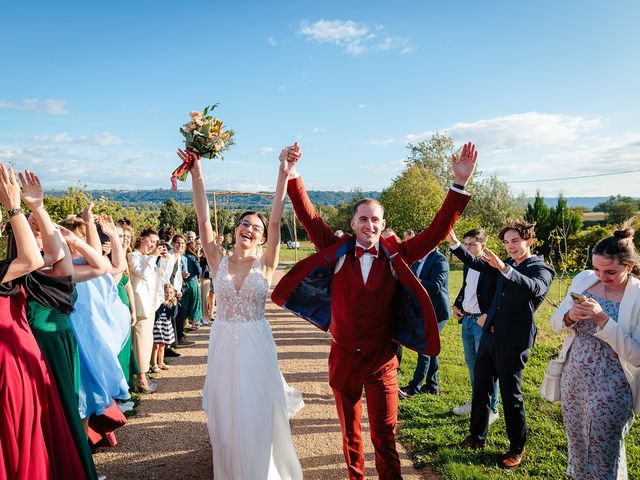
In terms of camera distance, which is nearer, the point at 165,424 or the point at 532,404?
the point at 165,424

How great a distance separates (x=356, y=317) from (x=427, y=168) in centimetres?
4192

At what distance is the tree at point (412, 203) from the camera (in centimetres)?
3197

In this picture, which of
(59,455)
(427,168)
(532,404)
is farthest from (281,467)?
(427,168)

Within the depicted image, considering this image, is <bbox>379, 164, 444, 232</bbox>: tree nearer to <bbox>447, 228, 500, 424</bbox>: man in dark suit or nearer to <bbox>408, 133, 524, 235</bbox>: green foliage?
<bbox>408, 133, 524, 235</bbox>: green foliage

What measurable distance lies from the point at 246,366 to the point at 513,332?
266cm

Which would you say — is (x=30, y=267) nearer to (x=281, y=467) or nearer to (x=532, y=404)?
(x=281, y=467)

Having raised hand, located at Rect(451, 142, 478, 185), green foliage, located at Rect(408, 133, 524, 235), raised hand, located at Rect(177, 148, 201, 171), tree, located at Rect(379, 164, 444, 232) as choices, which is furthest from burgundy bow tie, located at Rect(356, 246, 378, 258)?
green foliage, located at Rect(408, 133, 524, 235)

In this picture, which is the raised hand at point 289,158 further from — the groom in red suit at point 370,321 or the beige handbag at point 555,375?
the beige handbag at point 555,375

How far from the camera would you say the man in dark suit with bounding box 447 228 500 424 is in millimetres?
5043

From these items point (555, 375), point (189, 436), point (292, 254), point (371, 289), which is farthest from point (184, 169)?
point (292, 254)

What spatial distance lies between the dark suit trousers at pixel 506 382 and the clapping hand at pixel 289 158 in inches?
107

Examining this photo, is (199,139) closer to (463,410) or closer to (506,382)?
(506,382)

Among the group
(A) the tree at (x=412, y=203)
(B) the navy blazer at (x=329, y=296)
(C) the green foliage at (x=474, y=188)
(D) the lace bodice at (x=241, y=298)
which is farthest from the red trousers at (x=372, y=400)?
(C) the green foliage at (x=474, y=188)

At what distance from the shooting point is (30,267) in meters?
2.77
